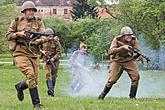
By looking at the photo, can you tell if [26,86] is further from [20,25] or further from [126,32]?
[126,32]

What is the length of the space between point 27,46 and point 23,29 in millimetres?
353

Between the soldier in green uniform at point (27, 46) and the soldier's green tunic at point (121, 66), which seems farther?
the soldier's green tunic at point (121, 66)

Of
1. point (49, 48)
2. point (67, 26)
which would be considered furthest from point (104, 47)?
point (49, 48)

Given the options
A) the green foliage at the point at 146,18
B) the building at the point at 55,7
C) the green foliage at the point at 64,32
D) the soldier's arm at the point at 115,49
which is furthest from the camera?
the building at the point at 55,7

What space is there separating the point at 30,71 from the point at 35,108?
701mm

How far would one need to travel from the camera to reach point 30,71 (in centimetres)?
1037

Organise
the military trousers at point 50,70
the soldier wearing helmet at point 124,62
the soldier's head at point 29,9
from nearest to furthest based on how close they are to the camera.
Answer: the soldier's head at point 29,9 < the soldier wearing helmet at point 124,62 < the military trousers at point 50,70

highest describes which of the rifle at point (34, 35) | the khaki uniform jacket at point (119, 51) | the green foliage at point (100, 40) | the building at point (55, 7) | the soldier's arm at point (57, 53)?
the rifle at point (34, 35)

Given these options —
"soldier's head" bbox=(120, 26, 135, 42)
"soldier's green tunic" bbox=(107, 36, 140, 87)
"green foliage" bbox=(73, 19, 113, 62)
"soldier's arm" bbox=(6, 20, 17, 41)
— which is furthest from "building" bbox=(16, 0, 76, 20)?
"soldier's arm" bbox=(6, 20, 17, 41)

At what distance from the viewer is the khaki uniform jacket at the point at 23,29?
1052cm

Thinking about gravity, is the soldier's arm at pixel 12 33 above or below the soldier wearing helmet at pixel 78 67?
above

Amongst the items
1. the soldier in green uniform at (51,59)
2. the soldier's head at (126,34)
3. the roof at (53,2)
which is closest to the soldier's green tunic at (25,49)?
the soldier's head at (126,34)

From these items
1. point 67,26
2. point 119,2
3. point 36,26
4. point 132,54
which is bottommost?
point 67,26

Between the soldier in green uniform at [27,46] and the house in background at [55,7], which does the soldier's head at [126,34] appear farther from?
the house in background at [55,7]
